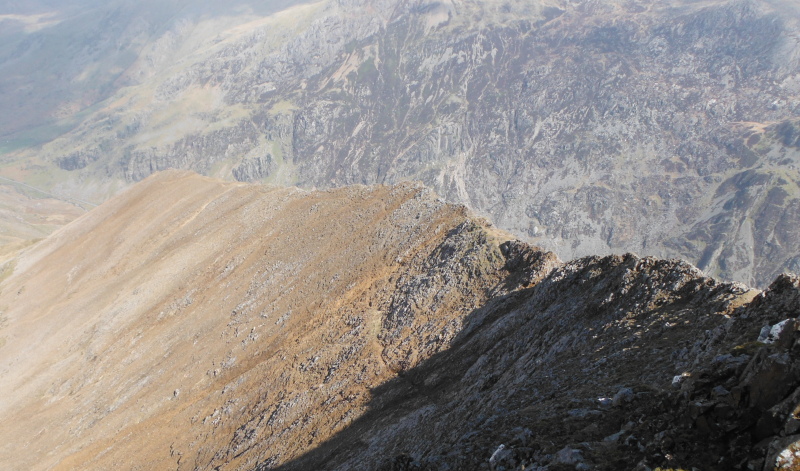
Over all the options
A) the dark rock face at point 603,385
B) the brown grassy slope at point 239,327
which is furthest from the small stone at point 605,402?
the brown grassy slope at point 239,327

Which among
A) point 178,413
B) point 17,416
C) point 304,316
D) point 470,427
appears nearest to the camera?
point 470,427

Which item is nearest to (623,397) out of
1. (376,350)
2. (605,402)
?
(605,402)

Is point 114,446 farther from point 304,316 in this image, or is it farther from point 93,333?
point 93,333

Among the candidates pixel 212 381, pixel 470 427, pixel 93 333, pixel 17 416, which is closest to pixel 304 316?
pixel 212 381

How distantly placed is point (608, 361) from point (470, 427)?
6.57 meters

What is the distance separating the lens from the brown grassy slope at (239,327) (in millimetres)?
40562

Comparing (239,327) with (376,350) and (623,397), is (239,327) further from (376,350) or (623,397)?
(623,397)

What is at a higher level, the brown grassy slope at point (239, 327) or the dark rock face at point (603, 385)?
the dark rock face at point (603, 385)

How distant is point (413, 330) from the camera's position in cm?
4116

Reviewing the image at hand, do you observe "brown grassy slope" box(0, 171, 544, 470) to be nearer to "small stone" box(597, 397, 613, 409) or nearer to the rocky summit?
the rocky summit

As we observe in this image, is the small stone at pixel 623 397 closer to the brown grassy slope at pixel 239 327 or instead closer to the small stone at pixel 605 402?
the small stone at pixel 605 402

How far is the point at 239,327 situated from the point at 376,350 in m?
20.5

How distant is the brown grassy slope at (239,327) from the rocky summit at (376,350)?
236 millimetres

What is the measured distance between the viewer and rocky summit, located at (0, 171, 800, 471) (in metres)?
14.3
